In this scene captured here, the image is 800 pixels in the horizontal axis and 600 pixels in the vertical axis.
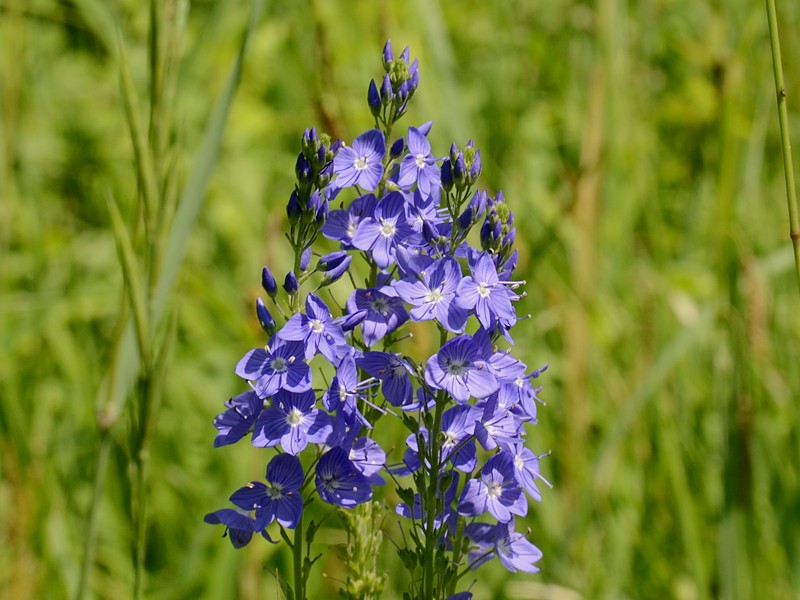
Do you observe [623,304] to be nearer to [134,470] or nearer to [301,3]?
[301,3]

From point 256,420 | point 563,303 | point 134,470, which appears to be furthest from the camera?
point 563,303

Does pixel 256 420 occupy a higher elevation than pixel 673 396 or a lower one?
lower

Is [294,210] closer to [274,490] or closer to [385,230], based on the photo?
[385,230]

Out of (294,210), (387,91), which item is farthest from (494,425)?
(387,91)

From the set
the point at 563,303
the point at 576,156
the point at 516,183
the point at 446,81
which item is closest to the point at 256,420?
the point at 446,81

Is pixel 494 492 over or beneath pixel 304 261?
beneath

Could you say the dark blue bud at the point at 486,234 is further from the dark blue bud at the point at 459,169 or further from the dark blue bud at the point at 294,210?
the dark blue bud at the point at 294,210
